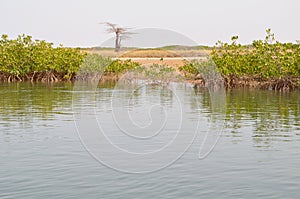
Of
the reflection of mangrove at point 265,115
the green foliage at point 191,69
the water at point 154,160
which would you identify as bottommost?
the water at point 154,160

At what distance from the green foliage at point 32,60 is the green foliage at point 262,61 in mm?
20834

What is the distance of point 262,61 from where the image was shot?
159 ft

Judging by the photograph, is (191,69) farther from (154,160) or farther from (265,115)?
(154,160)

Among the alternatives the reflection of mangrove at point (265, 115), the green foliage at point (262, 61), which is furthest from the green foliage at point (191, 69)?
the reflection of mangrove at point (265, 115)

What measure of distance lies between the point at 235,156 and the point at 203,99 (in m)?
21.6

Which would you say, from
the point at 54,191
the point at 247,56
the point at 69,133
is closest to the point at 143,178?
the point at 54,191

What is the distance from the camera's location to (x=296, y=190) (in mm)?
12633

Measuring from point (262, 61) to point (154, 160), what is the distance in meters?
34.1

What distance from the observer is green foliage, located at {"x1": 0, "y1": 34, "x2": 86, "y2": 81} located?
64.2 m

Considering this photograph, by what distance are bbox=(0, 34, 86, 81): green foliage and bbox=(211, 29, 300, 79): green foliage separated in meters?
20.8

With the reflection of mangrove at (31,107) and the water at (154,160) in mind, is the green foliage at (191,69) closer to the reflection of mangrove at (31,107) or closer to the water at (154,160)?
the reflection of mangrove at (31,107)

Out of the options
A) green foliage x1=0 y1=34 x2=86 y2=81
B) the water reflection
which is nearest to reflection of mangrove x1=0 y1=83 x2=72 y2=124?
the water reflection

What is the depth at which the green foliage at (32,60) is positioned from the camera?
64250 millimetres

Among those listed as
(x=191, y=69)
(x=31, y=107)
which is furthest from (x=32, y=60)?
(x=31, y=107)
